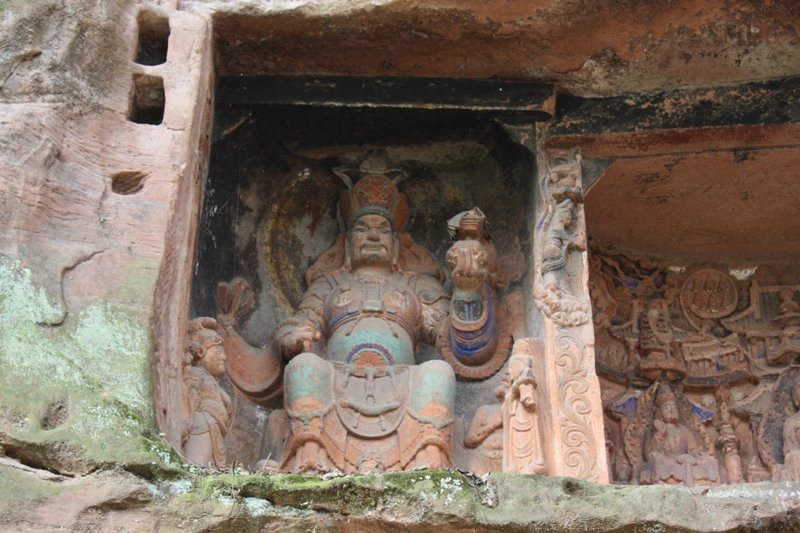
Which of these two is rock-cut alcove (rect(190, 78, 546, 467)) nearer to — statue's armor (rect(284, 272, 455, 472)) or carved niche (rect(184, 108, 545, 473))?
carved niche (rect(184, 108, 545, 473))

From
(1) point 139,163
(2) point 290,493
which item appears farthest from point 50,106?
(2) point 290,493

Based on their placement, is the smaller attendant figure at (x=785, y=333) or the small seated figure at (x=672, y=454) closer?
the small seated figure at (x=672, y=454)

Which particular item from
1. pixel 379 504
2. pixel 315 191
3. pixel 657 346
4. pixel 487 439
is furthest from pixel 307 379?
pixel 657 346

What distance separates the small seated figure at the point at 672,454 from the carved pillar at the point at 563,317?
1081 mm

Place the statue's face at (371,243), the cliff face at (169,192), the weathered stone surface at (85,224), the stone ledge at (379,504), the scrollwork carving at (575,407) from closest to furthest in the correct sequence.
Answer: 1. the stone ledge at (379,504)
2. the cliff face at (169,192)
3. the weathered stone surface at (85,224)
4. the scrollwork carving at (575,407)
5. the statue's face at (371,243)

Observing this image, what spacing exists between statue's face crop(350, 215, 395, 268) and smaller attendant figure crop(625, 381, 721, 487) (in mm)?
1885

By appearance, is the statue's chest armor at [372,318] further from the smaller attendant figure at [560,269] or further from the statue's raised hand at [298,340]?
the smaller attendant figure at [560,269]

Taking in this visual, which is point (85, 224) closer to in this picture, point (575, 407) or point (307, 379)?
point (307, 379)

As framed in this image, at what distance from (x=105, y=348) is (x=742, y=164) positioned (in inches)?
168

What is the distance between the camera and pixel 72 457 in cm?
552

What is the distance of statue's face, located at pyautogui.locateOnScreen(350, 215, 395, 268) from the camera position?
27.0ft

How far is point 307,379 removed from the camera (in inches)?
285

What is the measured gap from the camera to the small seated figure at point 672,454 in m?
7.79

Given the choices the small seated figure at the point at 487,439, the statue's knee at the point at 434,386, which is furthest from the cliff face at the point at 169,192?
the small seated figure at the point at 487,439
